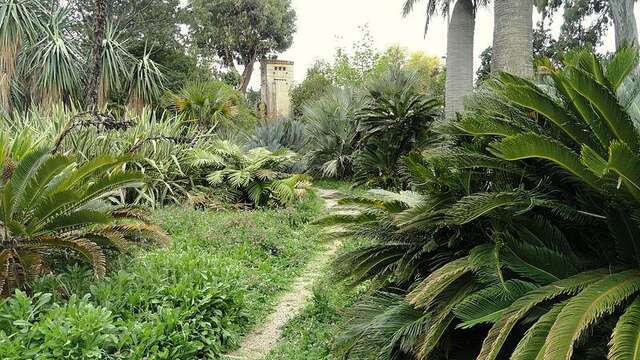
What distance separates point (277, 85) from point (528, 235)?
23403 millimetres

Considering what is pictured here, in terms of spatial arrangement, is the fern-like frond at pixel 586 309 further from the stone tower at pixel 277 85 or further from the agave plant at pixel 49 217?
the stone tower at pixel 277 85

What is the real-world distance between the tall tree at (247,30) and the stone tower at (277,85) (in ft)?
11.5

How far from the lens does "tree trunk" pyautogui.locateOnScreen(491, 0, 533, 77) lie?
21.2 ft

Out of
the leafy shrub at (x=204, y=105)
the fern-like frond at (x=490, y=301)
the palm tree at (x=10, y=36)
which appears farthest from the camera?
the leafy shrub at (x=204, y=105)

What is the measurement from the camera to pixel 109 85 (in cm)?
1427

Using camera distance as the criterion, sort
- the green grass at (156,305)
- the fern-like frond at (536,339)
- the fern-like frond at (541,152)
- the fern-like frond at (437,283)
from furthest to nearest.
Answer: the green grass at (156,305)
the fern-like frond at (437,283)
the fern-like frond at (541,152)
the fern-like frond at (536,339)

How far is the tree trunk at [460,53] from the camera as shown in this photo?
8.66m

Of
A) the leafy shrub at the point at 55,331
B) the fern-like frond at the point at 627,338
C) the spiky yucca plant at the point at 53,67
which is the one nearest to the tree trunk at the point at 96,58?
the spiky yucca plant at the point at 53,67

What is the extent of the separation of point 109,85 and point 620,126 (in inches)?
563

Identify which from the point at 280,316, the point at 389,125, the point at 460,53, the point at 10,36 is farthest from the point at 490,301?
the point at 10,36

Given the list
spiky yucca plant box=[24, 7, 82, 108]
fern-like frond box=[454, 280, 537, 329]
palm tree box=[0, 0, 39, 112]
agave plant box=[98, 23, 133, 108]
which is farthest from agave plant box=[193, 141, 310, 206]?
fern-like frond box=[454, 280, 537, 329]

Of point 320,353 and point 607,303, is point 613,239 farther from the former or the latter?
point 320,353

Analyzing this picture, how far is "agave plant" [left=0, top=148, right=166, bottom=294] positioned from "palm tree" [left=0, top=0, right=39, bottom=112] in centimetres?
992

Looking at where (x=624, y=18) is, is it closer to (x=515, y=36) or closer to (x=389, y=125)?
(x=389, y=125)
